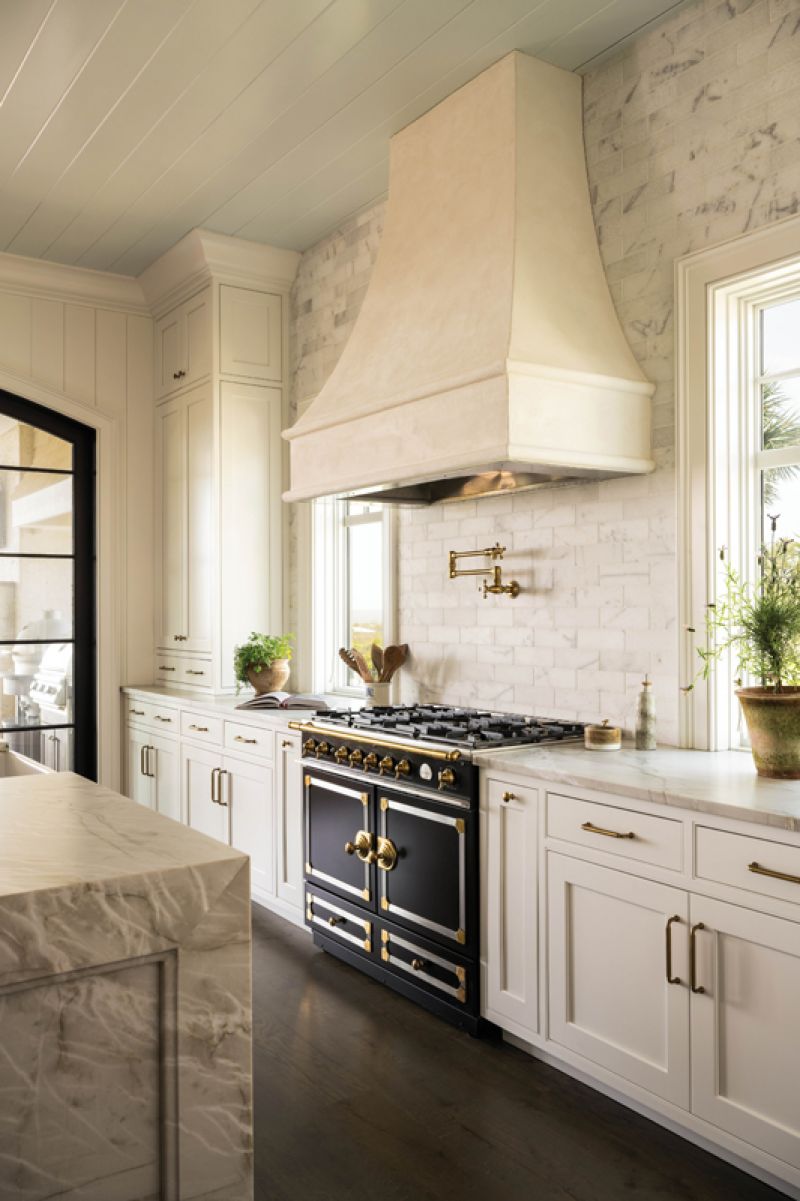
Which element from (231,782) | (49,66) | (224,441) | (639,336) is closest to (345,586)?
(224,441)

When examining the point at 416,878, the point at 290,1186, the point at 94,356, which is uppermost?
the point at 94,356

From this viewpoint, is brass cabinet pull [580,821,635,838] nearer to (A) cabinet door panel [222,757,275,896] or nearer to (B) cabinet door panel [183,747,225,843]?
(A) cabinet door panel [222,757,275,896]

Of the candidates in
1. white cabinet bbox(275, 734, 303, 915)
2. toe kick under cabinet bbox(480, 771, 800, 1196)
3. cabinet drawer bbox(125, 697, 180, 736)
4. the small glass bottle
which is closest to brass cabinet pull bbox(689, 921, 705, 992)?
toe kick under cabinet bbox(480, 771, 800, 1196)

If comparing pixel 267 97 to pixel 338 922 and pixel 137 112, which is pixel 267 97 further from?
pixel 338 922

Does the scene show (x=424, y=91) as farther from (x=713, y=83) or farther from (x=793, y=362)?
(x=793, y=362)

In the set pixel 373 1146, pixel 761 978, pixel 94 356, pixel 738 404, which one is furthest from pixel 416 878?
pixel 94 356

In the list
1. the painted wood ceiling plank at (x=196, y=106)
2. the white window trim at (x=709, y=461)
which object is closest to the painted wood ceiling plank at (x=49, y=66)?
the painted wood ceiling plank at (x=196, y=106)

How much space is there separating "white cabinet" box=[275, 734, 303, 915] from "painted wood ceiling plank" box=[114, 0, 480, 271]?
241 centimetres

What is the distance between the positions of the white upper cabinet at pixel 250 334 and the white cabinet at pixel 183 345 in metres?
0.09

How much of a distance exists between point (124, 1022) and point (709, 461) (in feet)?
7.79

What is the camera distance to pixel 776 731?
2.57 meters

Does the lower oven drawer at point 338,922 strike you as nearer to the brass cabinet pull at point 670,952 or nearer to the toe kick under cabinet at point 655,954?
the toe kick under cabinet at point 655,954

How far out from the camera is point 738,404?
3.10m

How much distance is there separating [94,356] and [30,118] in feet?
6.15
